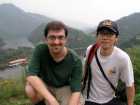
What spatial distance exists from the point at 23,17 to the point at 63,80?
4789 centimetres

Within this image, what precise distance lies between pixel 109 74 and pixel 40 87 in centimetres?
70

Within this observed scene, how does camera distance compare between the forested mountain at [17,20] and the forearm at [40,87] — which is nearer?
the forearm at [40,87]

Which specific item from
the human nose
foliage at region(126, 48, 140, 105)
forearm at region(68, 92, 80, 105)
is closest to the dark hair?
the human nose

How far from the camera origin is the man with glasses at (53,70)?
382 cm

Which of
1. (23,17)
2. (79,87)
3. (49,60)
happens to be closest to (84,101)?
(79,87)

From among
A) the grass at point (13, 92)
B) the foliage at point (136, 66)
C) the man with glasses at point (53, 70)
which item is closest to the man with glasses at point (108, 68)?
the man with glasses at point (53, 70)

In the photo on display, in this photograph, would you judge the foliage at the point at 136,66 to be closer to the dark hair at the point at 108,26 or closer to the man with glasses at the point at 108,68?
the man with glasses at the point at 108,68

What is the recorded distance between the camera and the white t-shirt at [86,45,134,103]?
396cm

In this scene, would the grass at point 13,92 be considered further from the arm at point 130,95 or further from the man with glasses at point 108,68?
the arm at point 130,95

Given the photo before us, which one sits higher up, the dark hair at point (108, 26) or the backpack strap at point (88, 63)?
the dark hair at point (108, 26)

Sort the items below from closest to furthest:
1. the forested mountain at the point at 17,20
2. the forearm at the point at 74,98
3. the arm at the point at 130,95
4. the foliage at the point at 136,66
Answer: the forearm at the point at 74,98 < the arm at the point at 130,95 < the foliage at the point at 136,66 < the forested mountain at the point at 17,20

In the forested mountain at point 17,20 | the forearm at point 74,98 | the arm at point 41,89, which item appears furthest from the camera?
the forested mountain at point 17,20

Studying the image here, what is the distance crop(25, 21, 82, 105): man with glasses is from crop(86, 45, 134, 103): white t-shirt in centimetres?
18

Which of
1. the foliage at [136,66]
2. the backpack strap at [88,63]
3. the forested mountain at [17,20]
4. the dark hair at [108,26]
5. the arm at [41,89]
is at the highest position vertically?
the dark hair at [108,26]
